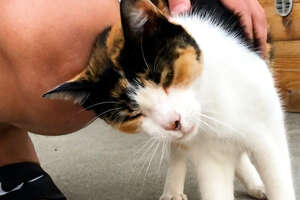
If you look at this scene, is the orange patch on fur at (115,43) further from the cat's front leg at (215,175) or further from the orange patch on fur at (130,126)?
the cat's front leg at (215,175)

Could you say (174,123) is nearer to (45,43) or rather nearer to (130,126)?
(130,126)

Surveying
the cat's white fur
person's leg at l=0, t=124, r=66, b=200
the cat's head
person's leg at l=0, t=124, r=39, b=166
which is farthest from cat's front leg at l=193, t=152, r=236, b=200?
person's leg at l=0, t=124, r=39, b=166

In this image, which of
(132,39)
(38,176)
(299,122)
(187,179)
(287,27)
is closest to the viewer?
(132,39)

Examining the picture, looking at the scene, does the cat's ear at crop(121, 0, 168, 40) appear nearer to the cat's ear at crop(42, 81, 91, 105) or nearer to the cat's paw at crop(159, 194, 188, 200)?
the cat's ear at crop(42, 81, 91, 105)

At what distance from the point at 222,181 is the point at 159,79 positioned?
0.96ft

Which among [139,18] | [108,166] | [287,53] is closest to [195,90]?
[139,18]

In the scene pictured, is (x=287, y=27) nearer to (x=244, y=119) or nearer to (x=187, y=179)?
(x=187, y=179)

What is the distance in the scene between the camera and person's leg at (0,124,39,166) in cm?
119

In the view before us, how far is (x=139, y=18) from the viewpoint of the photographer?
738 millimetres

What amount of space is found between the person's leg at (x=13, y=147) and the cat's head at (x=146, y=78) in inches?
18.2

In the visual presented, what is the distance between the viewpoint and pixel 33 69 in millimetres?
897

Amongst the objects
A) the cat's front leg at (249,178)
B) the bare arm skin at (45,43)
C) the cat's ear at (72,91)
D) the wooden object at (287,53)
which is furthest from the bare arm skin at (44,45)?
the wooden object at (287,53)

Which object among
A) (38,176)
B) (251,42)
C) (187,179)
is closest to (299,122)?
(187,179)

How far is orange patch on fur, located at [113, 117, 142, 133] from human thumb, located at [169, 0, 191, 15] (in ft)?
0.84
